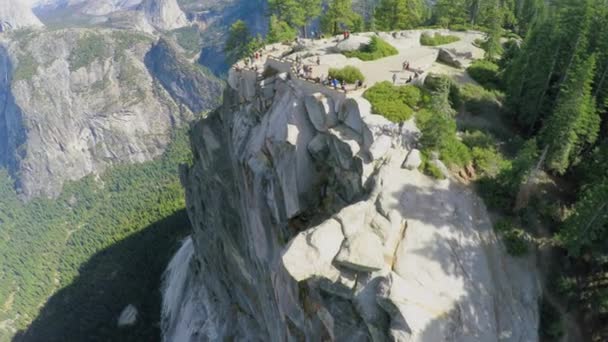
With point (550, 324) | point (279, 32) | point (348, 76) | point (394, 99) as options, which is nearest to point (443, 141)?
point (394, 99)

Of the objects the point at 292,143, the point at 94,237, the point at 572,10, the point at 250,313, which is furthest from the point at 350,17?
the point at 94,237

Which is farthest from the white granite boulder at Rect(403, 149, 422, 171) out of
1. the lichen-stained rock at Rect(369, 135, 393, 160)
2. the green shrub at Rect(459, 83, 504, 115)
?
the green shrub at Rect(459, 83, 504, 115)

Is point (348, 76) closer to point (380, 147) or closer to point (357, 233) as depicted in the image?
point (380, 147)

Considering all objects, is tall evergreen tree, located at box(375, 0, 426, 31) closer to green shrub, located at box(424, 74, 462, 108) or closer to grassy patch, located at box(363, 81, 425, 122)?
green shrub, located at box(424, 74, 462, 108)

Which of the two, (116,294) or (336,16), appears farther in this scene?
(116,294)

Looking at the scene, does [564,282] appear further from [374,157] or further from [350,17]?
[350,17]

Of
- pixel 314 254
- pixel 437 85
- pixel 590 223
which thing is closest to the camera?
pixel 314 254
